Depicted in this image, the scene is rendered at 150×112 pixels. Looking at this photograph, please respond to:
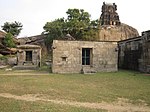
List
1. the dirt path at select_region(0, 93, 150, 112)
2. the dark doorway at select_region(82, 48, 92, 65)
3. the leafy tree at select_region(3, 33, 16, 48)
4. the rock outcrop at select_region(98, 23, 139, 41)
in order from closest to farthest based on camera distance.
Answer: the dirt path at select_region(0, 93, 150, 112) < the dark doorway at select_region(82, 48, 92, 65) < the leafy tree at select_region(3, 33, 16, 48) < the rock outcrop at select_region(98, 23, 139, 41)

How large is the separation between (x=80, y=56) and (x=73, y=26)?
47.5 feet

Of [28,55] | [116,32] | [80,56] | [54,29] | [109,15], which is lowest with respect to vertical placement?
[80,56]

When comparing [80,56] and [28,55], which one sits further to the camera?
[28,55]

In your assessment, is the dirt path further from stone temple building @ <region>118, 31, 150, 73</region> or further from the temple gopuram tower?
the temple gopuram tower

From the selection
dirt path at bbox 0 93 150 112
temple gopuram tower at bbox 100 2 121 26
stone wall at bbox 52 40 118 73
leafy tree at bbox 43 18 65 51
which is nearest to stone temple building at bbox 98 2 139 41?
temple gopuram tower at bbox 100 2 121 26

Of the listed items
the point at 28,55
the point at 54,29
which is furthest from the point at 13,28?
the point at 28,55

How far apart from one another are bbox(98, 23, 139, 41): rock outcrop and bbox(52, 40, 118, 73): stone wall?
19.3 metres

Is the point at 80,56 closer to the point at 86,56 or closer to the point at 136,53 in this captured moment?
the point at 86,56

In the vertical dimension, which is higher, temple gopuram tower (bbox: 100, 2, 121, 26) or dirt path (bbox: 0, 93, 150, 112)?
temple gopuram tower (bbox: 100, 2, 121, 26)

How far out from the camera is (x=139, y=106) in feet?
22.3

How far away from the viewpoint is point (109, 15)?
42562mm

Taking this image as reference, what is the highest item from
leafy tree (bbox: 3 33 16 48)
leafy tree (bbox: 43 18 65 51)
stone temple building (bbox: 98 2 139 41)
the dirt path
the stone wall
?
stone temple building (bbox: 98 2 139 41)

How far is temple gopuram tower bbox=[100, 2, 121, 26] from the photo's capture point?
4228 cm

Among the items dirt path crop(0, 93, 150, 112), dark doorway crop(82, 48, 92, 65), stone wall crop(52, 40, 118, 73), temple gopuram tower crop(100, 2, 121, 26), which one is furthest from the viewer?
temple gopuram tower crop(100, 2, 121, 26)
